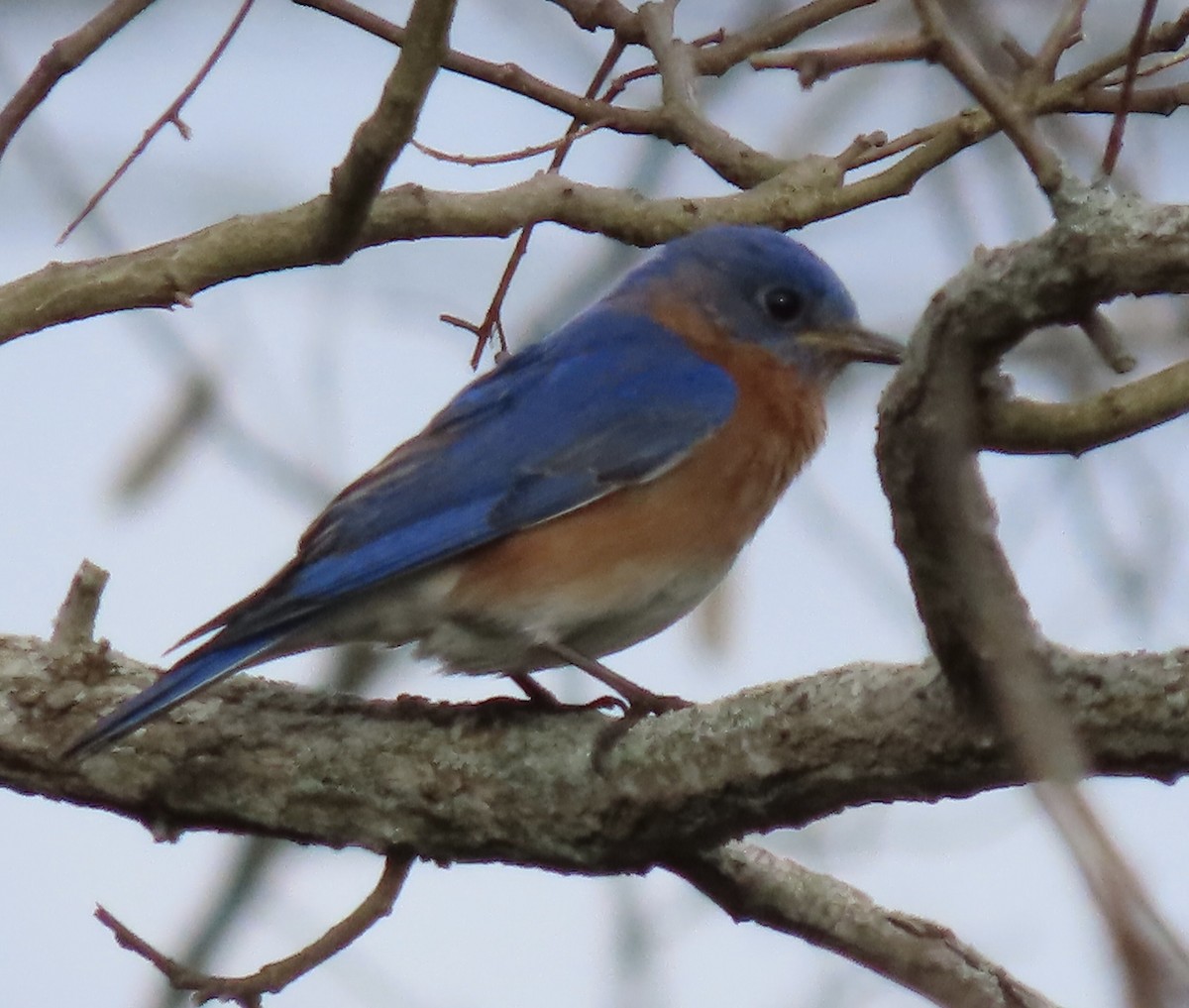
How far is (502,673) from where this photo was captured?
15.6ft

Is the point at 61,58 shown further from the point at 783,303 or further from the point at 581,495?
the point at 783,303

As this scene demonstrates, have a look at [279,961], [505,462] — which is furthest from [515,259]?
[279,961]

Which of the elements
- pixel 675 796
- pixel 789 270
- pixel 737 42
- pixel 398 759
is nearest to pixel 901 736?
pixel 675 796

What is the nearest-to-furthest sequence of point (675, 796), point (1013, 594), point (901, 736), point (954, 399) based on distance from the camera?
point (954, 399) → point (1013, 594) → point (901, 736) → point (675, 796)

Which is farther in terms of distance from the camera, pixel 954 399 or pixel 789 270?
pixel 789 270

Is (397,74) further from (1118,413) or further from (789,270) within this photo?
(789,270)

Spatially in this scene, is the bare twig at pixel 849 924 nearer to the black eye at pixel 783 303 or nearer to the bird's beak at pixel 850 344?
the bird's beak at pixel 850 344

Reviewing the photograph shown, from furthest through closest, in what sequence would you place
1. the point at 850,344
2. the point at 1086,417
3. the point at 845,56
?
the point at 850,344, the point at 845,56, the point at 1086,417

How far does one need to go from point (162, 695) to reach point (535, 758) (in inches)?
36.3

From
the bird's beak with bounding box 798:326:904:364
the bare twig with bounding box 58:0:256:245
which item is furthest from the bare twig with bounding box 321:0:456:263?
the bird's beak with bounding box 798:326:904:364

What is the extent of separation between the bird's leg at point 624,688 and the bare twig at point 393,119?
140 centimetres

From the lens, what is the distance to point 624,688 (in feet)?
14.5

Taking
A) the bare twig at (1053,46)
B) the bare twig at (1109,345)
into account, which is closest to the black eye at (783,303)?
the bare twig at (1053,46)

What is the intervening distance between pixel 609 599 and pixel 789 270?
5.20 feet
